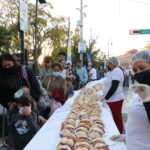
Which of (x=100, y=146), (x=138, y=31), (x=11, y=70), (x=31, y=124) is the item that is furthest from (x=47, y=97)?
(x=138, y=31)

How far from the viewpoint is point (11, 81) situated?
4.70 meters

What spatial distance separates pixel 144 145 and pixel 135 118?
0.21m

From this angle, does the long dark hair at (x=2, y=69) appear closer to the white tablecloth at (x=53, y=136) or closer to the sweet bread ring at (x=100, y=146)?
the white tablecloth at (x=53, y=136)

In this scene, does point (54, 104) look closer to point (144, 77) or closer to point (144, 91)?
point (144, 77)

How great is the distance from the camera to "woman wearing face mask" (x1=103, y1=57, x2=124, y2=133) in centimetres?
557

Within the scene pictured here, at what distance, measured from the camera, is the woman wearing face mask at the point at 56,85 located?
21.5ft

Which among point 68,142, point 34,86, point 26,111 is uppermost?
point 34,86

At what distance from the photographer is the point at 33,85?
4.81 metres

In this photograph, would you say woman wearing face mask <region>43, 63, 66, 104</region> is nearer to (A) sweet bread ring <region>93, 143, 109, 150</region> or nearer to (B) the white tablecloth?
(B) the white tablecloth

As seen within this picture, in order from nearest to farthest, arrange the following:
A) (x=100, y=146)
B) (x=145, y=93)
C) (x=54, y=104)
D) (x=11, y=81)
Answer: (x=145, y=93)
(x=100, y=146)
(x=11, y=81)
(x=54, y=104)

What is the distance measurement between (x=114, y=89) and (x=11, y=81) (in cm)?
187

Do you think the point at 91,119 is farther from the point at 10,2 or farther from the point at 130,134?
the point at 10,2

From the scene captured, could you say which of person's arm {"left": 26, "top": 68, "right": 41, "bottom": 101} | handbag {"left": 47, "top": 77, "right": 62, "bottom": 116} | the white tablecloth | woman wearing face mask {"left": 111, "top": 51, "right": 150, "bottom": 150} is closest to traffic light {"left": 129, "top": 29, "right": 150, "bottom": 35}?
handbag {"left": 47, "top": 77, "right": 62, "bottom": 116}

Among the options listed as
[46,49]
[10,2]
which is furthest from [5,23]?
[46,49]
